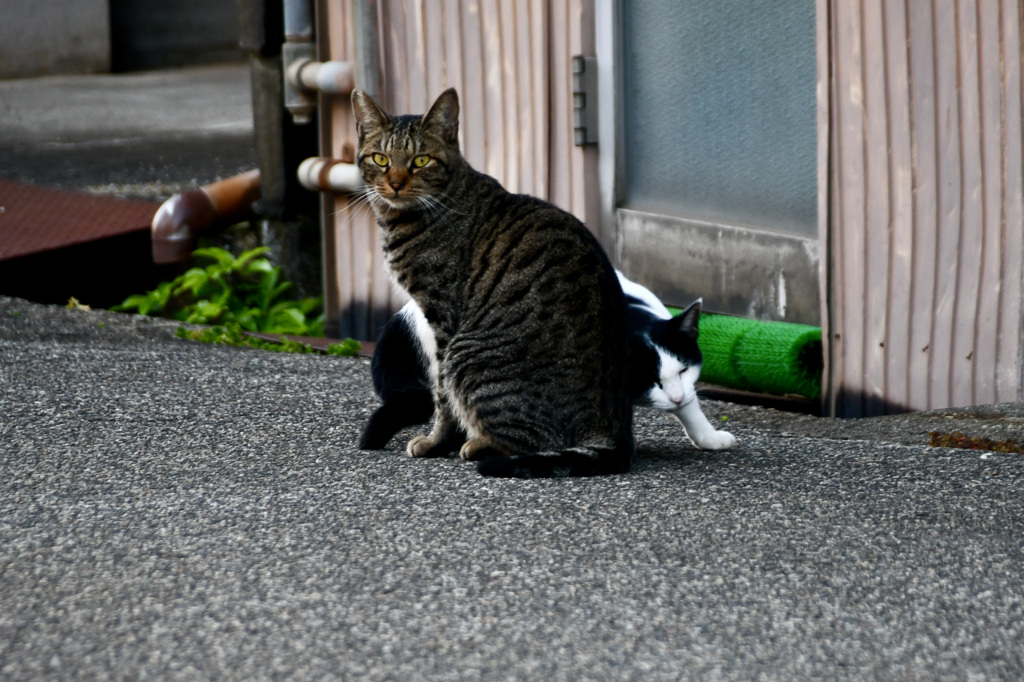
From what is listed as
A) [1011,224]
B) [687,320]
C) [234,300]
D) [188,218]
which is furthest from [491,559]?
[188,218]

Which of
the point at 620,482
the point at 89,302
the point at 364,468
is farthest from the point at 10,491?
the point at 89,302

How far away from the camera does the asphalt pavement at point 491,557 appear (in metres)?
2.13

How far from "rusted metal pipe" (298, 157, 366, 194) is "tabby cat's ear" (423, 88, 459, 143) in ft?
7.06

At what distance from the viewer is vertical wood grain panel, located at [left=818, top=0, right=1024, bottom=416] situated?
388cm

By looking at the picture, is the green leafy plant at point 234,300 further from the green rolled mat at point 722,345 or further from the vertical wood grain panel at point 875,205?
the vertical wood grain panel at point 875,205

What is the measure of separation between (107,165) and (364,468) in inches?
245

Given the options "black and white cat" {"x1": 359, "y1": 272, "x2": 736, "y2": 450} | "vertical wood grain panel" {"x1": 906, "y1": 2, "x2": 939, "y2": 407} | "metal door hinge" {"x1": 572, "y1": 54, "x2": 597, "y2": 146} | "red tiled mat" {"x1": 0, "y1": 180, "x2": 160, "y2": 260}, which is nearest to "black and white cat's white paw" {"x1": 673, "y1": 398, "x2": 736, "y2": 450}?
"black and white cat" {"x1": 359, "y1": 272, "x2": 736, "y2": 450}

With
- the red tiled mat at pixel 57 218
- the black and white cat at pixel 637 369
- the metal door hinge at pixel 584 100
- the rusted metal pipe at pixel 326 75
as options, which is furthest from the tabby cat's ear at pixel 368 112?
the red tiled mat at pixel 57 218

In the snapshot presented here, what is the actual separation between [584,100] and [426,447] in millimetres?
2180

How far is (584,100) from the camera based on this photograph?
5.18 metres

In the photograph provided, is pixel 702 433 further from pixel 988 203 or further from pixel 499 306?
pixel 988 203

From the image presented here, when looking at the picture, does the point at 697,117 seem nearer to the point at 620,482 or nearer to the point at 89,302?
the point at 620,482

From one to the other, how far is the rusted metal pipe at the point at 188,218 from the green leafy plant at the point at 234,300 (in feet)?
0.38

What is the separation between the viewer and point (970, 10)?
387 centimetres
